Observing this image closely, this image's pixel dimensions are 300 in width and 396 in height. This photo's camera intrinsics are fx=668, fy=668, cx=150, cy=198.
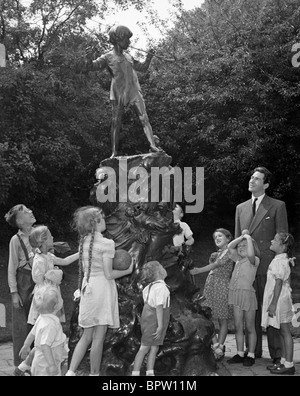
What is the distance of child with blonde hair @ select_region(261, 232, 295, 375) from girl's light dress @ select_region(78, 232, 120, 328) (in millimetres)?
1786

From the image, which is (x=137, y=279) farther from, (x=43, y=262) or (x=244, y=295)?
(x=244, y=295)

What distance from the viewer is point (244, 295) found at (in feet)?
22.6

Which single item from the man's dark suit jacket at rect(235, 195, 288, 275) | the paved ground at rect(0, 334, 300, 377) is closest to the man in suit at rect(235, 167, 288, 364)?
the man's dark suit jacket at rect(235, 195, 288, 275)

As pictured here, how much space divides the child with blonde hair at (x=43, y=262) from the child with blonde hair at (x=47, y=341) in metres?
0.52

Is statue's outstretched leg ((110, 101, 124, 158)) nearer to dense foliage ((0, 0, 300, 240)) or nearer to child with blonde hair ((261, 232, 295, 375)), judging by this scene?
child with blonde hair ((261, 232, 295, 375))

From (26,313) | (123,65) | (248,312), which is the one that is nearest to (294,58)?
(123,65)

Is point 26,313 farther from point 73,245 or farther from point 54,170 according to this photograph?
point 73,245

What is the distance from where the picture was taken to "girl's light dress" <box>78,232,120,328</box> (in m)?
5.46

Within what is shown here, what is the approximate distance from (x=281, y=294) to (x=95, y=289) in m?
2.09

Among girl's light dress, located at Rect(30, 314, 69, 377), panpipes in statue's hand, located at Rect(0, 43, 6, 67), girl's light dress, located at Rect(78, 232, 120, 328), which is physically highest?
panpipes in statue's hand, located at Rect(0, 43, 6, 67)

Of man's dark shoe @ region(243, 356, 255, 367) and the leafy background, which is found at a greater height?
the leafy background

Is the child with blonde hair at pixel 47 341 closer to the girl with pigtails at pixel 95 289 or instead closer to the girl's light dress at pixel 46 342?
the girl's light dress at pixel 46 342

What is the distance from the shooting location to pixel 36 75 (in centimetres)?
1384

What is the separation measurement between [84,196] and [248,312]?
1012 centimetres
